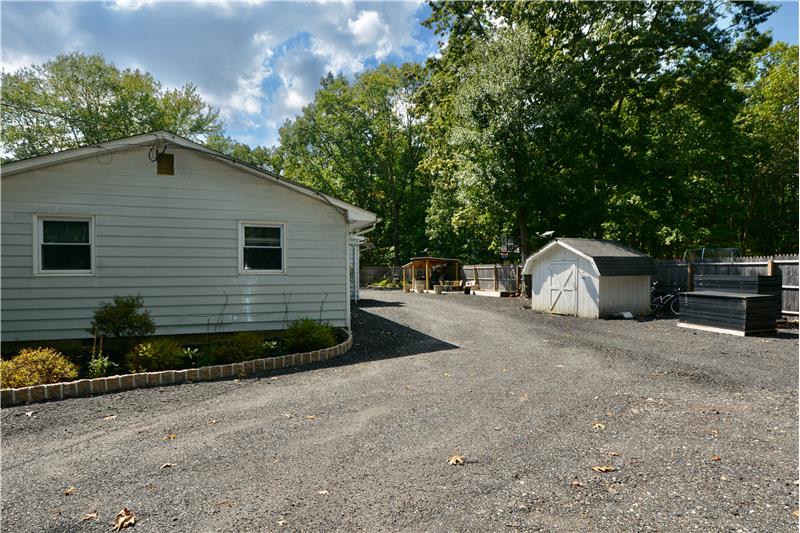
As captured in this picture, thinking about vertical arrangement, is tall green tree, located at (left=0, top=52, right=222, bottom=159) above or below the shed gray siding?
above

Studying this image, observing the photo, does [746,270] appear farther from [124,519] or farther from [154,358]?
[124,519]

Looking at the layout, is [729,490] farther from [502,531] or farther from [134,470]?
[134,470]

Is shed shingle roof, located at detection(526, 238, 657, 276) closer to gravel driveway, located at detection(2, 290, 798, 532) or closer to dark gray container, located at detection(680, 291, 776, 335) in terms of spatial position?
dark gray container, located at detection(680, 291, 776, 335)

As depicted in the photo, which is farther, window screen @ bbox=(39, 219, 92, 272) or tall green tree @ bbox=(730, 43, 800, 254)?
tall green tree @ bbox=(730, 43, 800, 254)

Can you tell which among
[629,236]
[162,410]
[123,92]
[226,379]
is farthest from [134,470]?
[123,92]

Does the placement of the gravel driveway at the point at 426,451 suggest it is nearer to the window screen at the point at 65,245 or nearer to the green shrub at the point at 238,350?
the green shrub at the point at 238,350

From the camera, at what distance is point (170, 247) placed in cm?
861

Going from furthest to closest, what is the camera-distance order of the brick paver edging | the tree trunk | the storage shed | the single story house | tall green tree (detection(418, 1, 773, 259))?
the tree trunk → tall green tree (detection(418, 1, 773, 259)) → the storage shed → the single story house → the brick paver edging

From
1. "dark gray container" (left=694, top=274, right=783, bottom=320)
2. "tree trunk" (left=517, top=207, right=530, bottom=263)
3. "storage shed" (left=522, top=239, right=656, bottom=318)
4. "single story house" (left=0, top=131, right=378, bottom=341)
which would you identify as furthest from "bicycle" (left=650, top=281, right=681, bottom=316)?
"single story house" (left=0, top=131, right=378, bottom=341)

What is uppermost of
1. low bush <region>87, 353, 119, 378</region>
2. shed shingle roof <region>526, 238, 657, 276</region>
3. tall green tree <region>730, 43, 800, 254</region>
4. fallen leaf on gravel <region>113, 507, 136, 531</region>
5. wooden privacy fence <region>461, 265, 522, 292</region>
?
tall green tree <region>730, 43, 800, 254</region>

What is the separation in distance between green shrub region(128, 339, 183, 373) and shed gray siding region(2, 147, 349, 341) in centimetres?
193

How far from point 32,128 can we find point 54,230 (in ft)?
90.8

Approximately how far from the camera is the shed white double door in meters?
14.1

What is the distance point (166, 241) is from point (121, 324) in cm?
213
